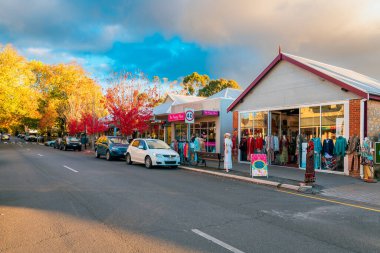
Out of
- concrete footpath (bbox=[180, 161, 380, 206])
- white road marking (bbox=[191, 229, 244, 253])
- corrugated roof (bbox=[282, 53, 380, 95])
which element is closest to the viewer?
white road marking (bbox=[191, 229, 244, 253])

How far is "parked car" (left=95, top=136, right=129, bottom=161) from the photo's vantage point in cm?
2081

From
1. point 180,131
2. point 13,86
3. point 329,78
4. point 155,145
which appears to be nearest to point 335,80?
point 329,78

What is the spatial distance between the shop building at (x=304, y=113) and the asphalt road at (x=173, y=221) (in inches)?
226

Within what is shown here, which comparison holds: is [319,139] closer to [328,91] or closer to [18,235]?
[328,91]

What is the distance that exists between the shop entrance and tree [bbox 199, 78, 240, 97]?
3964 cm

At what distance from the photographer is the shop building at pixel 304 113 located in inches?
532

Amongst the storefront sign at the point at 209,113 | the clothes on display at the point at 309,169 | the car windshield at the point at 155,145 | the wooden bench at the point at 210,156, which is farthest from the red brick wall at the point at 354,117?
the storefront sign at the point at 209,113

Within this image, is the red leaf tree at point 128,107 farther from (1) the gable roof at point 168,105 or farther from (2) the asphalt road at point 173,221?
(2) the asphalt road at point 173,221

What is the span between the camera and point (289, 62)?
1670 centimetres

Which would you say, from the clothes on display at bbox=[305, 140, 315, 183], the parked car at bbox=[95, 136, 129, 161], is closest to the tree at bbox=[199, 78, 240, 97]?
the parked car at bbox=[95, 136, 129, 161]

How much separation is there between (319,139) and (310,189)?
188 inches

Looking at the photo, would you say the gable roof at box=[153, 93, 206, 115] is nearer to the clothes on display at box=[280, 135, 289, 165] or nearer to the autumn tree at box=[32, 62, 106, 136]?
the clothes on display at box=[280, 135, 289, 165]

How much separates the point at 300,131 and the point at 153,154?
742 centimetres

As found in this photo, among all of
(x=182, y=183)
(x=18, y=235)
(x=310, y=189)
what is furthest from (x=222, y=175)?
(x=18, y=235)
